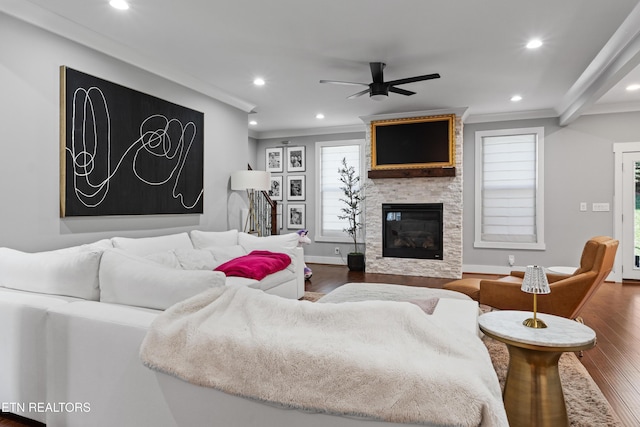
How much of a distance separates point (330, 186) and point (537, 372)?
5851 mm

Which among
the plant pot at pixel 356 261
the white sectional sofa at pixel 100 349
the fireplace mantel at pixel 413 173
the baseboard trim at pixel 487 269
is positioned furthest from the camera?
the plant pot at pixel 356 261

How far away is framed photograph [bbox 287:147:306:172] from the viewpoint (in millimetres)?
7633

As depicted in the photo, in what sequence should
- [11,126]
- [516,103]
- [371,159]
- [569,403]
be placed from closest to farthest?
1. [569,403]
2. [11,126]
3. [516,103]
4. [371,159]

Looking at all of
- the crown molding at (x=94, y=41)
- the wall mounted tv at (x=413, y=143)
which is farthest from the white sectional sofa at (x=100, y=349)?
the wall mounted tv at (x=413, y=143)

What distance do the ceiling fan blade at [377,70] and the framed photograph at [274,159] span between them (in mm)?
4014

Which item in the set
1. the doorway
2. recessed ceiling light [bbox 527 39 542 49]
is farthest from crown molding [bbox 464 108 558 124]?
recessed ceiling light [bbox 527 39 542 49]

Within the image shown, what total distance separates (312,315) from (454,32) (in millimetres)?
3034

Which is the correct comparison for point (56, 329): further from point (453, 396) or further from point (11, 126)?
point (11, 126)

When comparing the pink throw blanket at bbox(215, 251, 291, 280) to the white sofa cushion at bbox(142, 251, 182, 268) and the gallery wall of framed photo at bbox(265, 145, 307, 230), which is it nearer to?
the white sofa cushion at bbox(142, 251, 182, 268)

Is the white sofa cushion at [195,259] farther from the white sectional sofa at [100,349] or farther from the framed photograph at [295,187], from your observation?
the framed photograph at [295,187]

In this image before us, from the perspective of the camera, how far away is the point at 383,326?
1218 mm

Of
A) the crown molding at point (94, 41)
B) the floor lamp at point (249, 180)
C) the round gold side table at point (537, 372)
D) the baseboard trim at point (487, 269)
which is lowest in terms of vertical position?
the baseboard trim at point (487, 269)

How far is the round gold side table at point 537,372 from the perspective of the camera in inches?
68.5

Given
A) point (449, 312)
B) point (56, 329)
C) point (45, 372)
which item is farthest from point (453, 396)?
point (45, 372)
